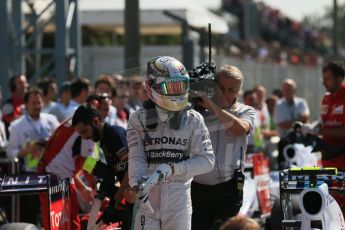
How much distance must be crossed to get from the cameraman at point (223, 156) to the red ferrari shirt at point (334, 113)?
2.41m

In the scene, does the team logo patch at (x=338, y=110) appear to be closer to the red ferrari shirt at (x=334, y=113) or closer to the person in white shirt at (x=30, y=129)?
the red ferrari shirt at (x=334, y=113)

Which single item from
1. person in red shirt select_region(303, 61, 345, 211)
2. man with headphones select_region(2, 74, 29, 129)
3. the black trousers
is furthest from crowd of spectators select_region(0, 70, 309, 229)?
the black trousers

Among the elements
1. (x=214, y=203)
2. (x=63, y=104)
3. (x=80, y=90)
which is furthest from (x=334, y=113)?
(x=63, y=104)

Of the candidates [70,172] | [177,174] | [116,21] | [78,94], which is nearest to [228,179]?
[177,174]

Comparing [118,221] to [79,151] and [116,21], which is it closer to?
[79,151]

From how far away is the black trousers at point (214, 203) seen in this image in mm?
8766

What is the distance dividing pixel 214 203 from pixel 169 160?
3.95 feet

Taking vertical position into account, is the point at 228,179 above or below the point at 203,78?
below

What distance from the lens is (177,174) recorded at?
7.52 metres

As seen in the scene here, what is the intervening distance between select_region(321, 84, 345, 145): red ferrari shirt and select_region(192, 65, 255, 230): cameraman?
A: 2414 mm

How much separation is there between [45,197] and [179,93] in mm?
1991

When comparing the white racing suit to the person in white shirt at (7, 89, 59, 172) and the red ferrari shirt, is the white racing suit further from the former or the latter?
the person in white shirt at (7, 89, 59, 172)

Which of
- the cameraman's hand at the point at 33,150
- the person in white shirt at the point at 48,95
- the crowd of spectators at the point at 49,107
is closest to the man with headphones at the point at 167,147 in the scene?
the crowd of spectators at the point at 49,107

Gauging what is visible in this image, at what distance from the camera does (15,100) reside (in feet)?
50.0
